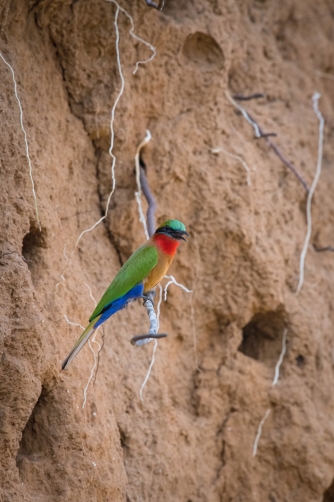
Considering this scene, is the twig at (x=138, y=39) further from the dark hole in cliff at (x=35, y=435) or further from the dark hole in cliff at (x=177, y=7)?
the dark hole in cliff at (x=35, y=435)

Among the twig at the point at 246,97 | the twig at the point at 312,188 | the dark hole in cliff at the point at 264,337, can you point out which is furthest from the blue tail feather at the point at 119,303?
the twig at the point at 246,97

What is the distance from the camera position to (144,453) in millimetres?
3357

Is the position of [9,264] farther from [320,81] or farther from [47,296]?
[320,81]

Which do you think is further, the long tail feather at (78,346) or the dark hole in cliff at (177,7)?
the dark hole in cliff at (177,7)

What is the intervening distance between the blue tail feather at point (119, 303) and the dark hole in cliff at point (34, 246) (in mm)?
379

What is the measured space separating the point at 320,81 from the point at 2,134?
259cm

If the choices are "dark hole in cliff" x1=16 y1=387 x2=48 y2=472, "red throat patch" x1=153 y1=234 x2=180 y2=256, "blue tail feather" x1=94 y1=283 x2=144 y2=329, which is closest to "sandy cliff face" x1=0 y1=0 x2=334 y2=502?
"dark hole in cliff" x1=16 y1=387 x2=48 y2=472

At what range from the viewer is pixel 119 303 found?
2.97 meters

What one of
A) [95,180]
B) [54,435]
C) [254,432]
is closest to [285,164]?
[95,180]

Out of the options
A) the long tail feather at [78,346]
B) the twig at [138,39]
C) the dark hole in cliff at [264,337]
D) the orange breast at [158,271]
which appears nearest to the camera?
the long tail feather at [78,346]

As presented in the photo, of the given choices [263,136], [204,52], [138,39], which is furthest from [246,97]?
[138,39]

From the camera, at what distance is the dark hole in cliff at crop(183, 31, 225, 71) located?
12.9 feet

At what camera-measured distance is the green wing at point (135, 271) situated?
2998 millimetres

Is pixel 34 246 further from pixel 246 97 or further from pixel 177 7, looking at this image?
pixel 246 97
